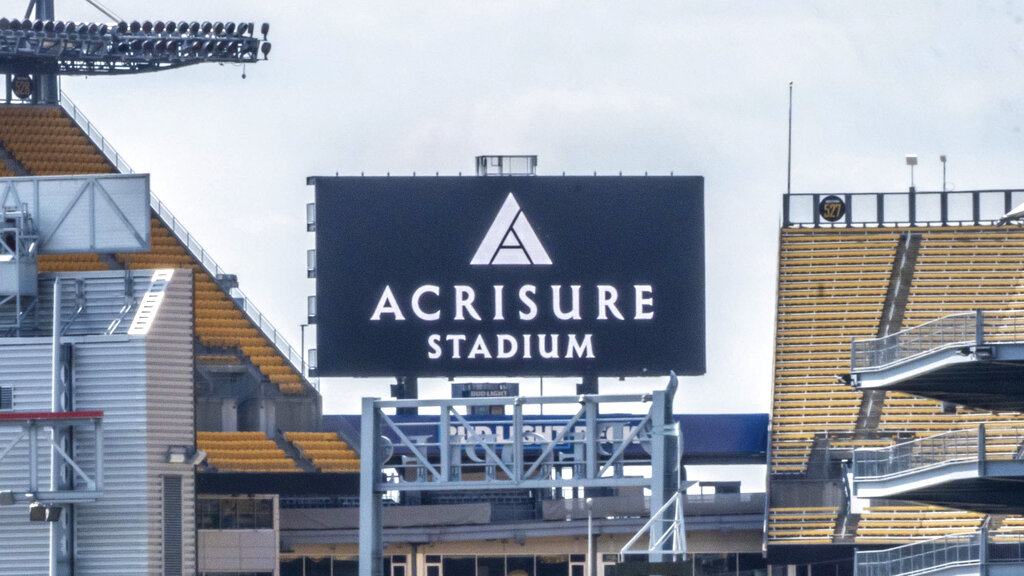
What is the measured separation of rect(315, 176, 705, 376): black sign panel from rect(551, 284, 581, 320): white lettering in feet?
0.08

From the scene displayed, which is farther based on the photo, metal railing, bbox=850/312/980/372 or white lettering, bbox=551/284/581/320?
white lettering, bbox=551/284/581/320

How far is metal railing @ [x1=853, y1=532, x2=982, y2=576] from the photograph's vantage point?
40781 millimetres

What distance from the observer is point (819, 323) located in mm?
59531

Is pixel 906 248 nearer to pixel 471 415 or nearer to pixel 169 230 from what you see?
pixel 471 415

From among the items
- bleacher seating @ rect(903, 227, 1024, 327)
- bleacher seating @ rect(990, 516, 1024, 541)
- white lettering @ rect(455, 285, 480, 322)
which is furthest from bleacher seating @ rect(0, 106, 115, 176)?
bleacher seating @ rect(990, 516, 1024, 541)

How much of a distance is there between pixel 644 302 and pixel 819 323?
16.3ft

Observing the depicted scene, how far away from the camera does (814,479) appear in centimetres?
5638

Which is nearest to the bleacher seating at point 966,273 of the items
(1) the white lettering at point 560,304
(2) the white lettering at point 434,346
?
(1) the white lettering at point 560,304

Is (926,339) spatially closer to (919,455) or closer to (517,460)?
(919,455)

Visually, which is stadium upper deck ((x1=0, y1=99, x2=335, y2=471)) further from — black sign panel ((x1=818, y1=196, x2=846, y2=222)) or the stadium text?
black sign panel ((x1=818, y1=196, x2=846, y2=222))

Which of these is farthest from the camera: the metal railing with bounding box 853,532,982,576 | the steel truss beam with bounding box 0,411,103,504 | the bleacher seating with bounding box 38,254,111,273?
the bleacher seating with bounding box 38,254,111,273

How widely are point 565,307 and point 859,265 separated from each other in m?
7.94

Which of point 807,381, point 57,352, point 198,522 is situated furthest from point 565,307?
point 57,352

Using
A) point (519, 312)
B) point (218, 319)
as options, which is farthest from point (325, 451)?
point (519, 312)
